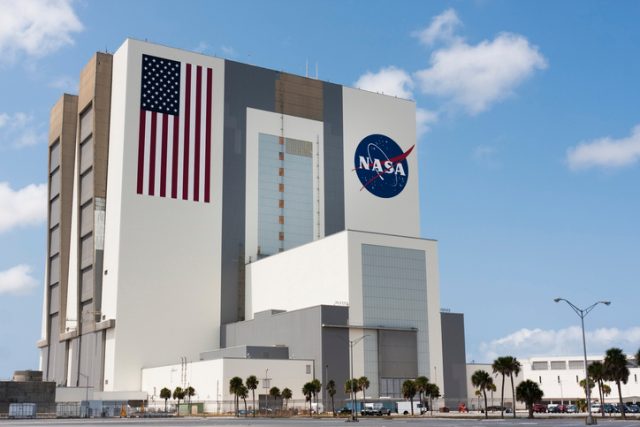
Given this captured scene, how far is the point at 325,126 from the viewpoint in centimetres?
14338

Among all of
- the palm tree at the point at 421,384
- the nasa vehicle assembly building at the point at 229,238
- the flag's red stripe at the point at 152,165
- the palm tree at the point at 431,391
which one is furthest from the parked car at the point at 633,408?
the flag's red stripe at the point at 152,165

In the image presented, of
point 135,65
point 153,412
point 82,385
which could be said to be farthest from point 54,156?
point 153,412

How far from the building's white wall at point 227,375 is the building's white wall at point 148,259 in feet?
23.8

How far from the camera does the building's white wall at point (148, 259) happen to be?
121 meters

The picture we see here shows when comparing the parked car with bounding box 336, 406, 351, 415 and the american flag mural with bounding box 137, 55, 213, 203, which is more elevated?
the american flag mural with bounding box 137, 55, 213, 203

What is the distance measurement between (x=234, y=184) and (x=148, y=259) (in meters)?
19.3

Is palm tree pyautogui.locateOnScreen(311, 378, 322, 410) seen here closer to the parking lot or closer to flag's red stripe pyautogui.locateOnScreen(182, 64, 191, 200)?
the parking lot

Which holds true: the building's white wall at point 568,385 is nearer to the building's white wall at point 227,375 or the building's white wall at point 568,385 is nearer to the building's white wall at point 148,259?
the building's white wall at point 227,375

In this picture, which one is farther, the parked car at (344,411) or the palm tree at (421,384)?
the palm tree at (421,384)

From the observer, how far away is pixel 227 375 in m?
109

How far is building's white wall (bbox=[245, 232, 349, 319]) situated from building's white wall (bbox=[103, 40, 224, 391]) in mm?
6513

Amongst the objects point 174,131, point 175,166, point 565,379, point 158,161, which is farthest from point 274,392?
point 565,379

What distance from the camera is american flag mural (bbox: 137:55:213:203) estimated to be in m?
125

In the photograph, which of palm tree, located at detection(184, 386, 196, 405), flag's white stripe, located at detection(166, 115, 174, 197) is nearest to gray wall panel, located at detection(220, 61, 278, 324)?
flag's white stripe, located at detection(166, 115, 174, 197)
